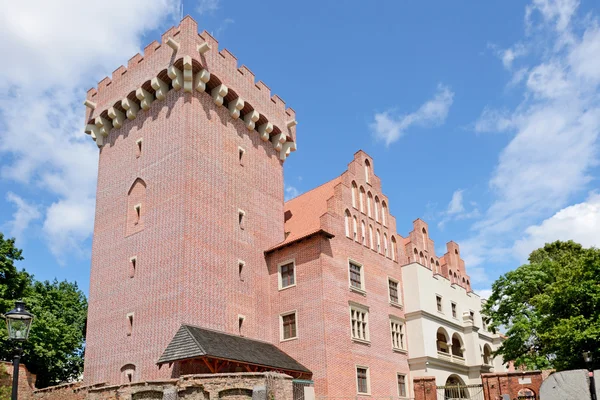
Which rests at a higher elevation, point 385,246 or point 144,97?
point 144,97

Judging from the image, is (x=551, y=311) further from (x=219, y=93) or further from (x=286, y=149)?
(x=219, y=93)

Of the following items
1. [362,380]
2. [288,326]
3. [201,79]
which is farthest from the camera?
[288,326]

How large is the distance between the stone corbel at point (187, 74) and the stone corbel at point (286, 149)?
28.7 feet

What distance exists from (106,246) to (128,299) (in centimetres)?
429

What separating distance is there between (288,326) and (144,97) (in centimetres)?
1560


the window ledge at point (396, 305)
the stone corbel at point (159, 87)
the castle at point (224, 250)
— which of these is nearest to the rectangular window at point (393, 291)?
the castle at point (224, 250)

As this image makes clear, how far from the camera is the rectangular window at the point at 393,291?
120 feet

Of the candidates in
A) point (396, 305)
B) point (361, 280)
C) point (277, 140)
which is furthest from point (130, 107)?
point (396, 305)

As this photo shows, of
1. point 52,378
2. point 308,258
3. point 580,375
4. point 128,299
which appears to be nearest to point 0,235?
point 52,378

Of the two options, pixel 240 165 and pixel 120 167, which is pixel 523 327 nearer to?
pixel 240 165

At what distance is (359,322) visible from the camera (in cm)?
3222

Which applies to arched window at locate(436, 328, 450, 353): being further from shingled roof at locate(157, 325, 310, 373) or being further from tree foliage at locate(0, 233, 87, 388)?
tree foliage at locate(0, 233, 87, 388)

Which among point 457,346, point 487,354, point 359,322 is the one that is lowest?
point 487,354

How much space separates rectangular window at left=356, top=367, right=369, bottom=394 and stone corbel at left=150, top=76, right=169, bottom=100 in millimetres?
18824
